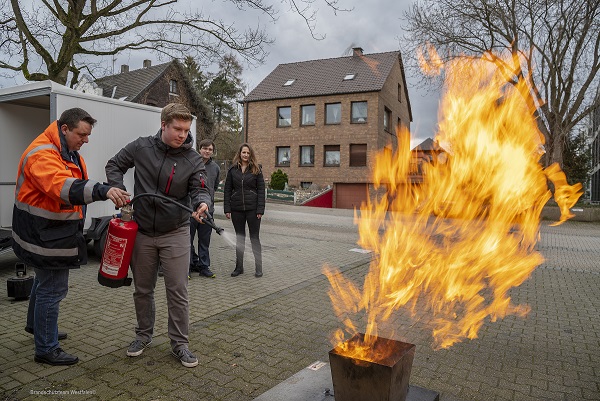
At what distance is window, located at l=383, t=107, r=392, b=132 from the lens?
109 ft

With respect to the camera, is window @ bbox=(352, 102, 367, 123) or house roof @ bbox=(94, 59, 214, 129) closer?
house roof @ bbox=(94, 59, 214, 129)

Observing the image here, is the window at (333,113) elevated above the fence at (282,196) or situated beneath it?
elevated above

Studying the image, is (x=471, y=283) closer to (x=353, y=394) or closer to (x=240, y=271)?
(x=240, y=271)

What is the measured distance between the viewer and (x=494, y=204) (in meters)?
4.25

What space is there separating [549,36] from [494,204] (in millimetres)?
19261

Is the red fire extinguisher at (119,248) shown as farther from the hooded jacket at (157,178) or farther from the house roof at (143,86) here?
the house roof at (143,86)

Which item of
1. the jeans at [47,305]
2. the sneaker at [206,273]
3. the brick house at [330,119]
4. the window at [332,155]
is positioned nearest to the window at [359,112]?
the brick house at [330,119]

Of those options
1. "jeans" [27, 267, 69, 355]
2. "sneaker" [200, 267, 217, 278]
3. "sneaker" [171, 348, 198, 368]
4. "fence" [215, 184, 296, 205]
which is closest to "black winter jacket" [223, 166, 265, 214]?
"sneaker" [200, 267, 217, 278]

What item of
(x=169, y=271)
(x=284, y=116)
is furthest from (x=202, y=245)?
(x=284, y=116)

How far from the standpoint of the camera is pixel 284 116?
35562 millimetres

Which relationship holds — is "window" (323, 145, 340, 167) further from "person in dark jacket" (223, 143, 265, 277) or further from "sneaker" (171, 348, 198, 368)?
"sneaker" (171, 348, 198, 368)

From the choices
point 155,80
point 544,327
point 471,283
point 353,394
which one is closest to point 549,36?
point 471,283

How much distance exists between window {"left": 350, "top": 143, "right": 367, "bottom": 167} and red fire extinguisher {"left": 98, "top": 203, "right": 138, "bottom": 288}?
96.9ft

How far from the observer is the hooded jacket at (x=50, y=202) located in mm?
3445
